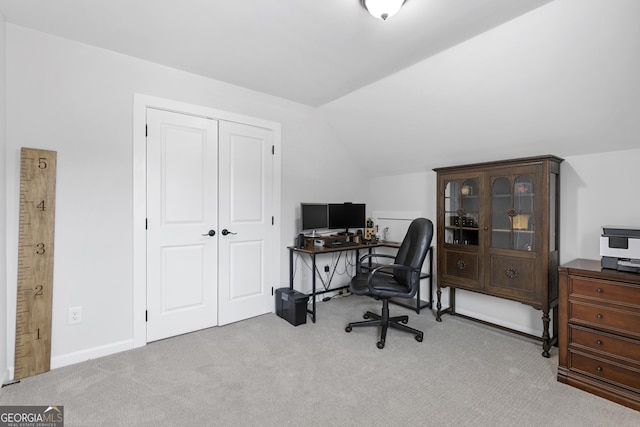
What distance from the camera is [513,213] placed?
2.79m

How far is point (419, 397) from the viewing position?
6.54 ft

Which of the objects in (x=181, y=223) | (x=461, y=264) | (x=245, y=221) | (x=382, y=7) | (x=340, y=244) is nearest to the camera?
(x=382, y=7)

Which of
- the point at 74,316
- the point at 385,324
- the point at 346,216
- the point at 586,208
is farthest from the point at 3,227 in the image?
the point at 586,208

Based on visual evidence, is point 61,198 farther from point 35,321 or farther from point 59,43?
point 59,43

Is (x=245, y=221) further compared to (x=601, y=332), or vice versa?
(x=245, y=221)

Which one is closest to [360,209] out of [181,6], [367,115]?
[367,115]

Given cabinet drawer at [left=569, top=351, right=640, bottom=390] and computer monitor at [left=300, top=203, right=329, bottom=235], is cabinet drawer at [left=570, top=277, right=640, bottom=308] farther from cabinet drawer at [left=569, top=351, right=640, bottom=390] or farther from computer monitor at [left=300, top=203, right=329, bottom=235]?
computer monitor at [left=300, top=203, right=329, bottom=235]

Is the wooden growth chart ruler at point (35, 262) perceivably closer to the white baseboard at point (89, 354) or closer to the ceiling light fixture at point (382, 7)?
the white baseboard at point (89, 354)

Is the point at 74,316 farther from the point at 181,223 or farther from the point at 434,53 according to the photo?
the point at 434,53

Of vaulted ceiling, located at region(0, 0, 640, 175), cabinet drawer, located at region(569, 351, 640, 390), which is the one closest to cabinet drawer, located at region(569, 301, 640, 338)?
cabinet drawer, located at region(569, 351, 640, 390)

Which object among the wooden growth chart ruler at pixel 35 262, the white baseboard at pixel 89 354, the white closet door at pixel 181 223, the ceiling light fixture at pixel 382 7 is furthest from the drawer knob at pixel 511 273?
the wooden growth chart ruler at pixel 35 262

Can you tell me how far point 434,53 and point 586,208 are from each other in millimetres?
1906

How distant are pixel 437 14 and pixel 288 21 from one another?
99 cm

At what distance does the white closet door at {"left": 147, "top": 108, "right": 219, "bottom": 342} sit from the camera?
110 inches
